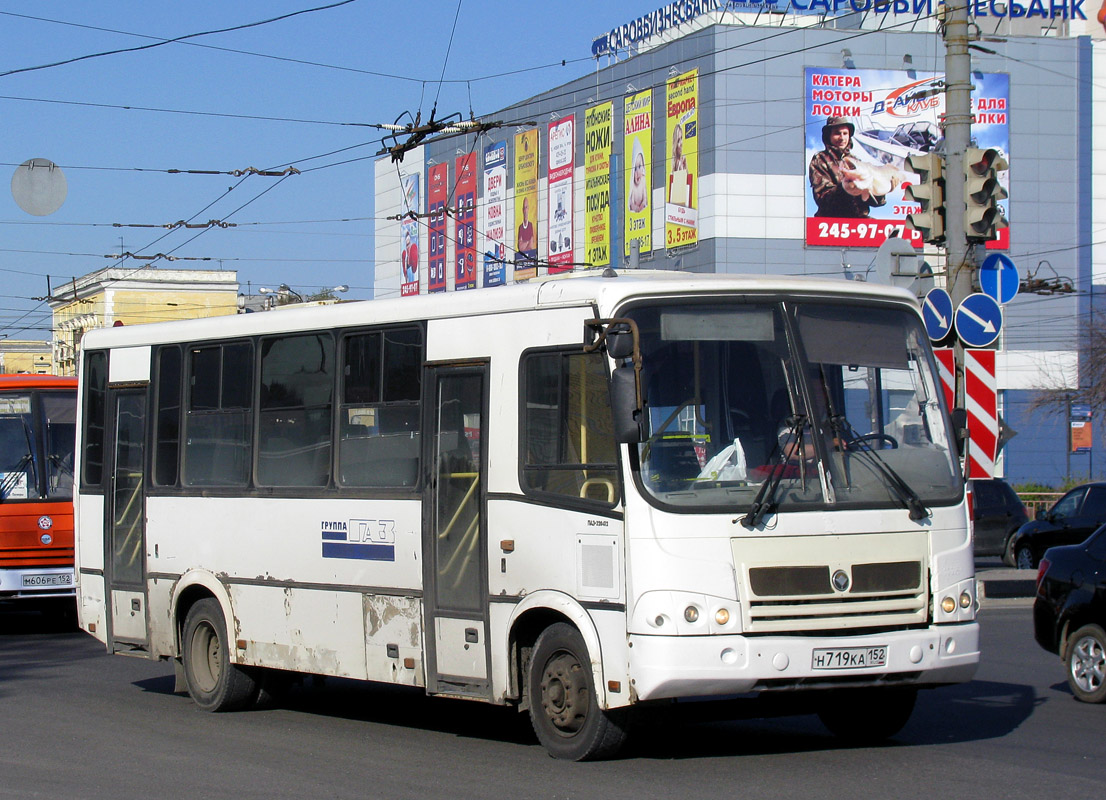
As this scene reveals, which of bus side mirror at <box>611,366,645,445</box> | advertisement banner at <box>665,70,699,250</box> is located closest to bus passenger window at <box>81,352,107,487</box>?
bus side mirror at <box>611,366,645,445</box>

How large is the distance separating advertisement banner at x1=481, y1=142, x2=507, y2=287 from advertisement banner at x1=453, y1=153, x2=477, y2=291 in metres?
1.05

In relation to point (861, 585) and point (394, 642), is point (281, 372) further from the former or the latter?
point (861, 585)

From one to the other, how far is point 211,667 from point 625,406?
5.29 m

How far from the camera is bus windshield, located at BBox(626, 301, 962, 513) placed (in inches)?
324

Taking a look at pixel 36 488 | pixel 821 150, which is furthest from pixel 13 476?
pixel 821 150

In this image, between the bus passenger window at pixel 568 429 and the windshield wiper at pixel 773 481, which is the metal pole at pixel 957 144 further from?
the bus passenger window at pixel 568 429

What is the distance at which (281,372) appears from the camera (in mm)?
11203

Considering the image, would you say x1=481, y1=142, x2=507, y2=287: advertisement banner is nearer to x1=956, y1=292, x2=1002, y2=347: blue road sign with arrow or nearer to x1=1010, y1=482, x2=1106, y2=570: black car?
x1=1010, y1=482, x2=1106, y2=570: black car

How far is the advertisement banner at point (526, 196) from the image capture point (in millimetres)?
67625

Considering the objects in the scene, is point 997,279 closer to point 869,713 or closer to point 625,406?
point 869,713

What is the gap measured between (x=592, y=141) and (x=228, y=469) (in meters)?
53.2

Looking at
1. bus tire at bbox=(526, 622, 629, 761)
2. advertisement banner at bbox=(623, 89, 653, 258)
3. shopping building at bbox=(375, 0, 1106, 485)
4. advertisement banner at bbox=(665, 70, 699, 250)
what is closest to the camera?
bus tire at bbox=(526, 622, 629, 761)

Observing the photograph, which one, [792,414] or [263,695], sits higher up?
[792,414]

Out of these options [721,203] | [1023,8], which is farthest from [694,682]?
[1023,8]
